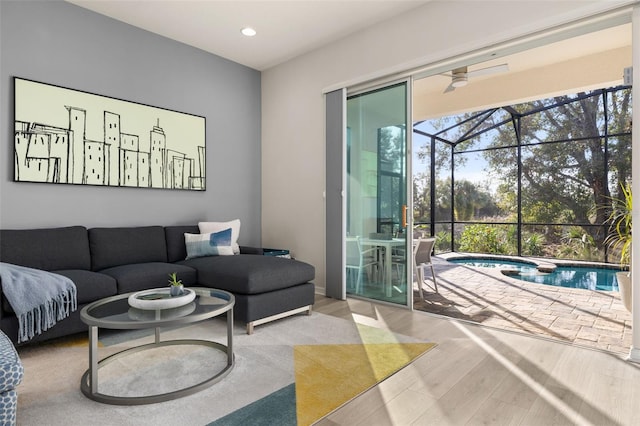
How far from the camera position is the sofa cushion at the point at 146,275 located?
9.92 ft

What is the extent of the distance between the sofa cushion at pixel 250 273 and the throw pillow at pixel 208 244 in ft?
0.85

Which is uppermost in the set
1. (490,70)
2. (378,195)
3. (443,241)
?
(490,70)

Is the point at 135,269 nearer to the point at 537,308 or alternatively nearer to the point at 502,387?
the point at 502,387

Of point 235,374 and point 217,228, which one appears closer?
point 235,374

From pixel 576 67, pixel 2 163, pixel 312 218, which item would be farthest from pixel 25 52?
pixel 576 67

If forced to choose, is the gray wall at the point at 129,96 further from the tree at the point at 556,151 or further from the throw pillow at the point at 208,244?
the tree at the point at 556,151

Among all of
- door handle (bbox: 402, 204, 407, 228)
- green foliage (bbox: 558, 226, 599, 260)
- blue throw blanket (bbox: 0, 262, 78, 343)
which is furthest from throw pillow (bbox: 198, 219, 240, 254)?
green foliage (bbox: 558, 226, 599, 260)

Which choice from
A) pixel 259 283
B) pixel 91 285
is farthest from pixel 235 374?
pixel 91 285

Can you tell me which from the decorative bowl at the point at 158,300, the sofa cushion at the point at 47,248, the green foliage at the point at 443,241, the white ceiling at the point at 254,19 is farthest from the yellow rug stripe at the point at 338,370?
the green foliage at the point at 443,241

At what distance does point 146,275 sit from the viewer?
124 inches

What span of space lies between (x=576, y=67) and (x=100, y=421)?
602cm

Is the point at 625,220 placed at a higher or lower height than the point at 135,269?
higher

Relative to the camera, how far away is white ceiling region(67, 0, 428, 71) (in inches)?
139

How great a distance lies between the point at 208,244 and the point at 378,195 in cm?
190
